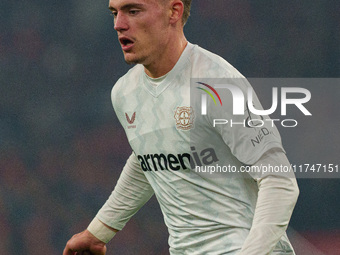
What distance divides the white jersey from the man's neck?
23mm

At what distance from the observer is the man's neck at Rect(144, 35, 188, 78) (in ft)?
7.79

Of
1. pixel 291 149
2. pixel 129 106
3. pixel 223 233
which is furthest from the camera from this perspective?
pixel 291 149

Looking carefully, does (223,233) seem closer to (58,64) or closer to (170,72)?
(170,72)

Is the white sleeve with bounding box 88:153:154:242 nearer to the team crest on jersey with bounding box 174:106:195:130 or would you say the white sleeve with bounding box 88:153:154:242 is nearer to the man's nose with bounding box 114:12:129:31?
the team crest on jersey with bounding box 174:106:195:130

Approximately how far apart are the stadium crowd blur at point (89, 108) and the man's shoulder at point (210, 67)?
8.14ft

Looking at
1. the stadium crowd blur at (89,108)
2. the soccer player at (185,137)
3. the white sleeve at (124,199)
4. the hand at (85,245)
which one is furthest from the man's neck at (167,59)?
the stadium crowd blur at (89,108)

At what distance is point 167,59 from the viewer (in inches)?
93.9

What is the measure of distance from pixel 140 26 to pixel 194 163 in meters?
0.51

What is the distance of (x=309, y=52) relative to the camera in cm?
495

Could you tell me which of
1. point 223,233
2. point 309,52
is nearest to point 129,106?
point 223,233

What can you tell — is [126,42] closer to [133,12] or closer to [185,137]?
[133,12]

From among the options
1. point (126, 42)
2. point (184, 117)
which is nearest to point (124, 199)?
point (184, 117)

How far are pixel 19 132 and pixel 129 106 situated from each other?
8.08 feet

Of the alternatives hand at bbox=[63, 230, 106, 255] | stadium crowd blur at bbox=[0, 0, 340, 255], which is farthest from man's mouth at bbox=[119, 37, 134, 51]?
stadium crowd blur at bbox=[0, 0, 340, 255]
